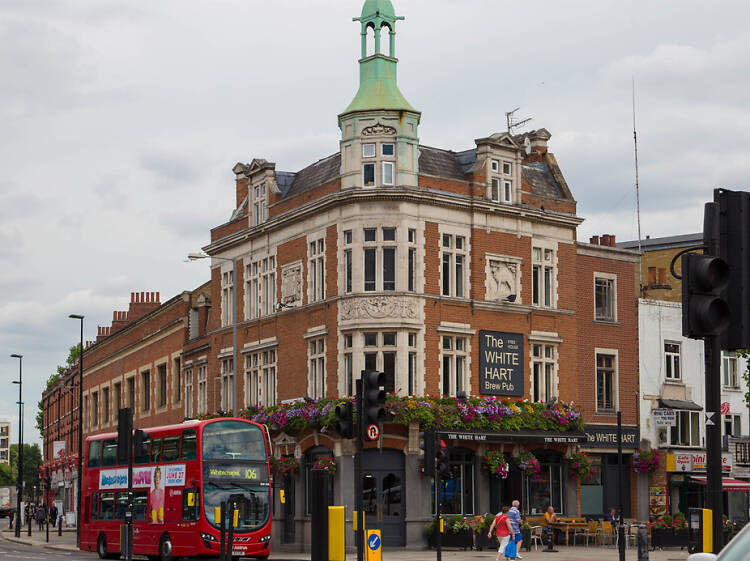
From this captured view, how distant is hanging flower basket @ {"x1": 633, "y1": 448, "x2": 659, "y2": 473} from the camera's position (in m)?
48.0

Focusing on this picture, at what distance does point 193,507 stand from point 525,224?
17.7 m

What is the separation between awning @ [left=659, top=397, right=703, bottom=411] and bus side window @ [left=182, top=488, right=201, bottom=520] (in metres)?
22.3

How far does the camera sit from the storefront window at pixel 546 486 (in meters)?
45.1

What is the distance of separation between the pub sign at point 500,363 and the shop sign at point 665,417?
6.96m

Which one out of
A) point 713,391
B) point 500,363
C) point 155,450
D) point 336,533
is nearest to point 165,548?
point 155,450

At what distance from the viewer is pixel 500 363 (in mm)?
44438

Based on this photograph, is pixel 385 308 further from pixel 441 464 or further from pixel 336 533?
pixel 336 533

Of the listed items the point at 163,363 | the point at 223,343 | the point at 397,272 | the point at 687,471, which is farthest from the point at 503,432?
the point at 163,363

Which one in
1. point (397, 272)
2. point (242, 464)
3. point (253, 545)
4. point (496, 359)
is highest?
point (397, 272)

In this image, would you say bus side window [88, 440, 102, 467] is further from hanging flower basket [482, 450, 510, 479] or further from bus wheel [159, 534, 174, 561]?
hanging flower basket [482, 450, 510, 479]

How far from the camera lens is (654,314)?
5022 centimetres

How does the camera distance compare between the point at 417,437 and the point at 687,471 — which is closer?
the point at 417,437

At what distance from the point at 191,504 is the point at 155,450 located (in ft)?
11.3

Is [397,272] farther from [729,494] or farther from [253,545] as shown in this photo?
[729,494]
